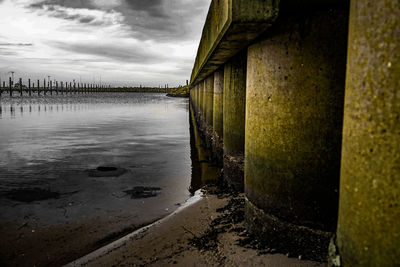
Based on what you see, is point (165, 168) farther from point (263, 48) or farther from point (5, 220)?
point (263, 48)

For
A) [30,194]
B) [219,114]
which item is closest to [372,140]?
[30,194]

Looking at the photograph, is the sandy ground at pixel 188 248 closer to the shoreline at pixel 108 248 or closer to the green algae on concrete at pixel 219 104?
the shoreline at pixel 108 248

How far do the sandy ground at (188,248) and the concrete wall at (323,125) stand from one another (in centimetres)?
26

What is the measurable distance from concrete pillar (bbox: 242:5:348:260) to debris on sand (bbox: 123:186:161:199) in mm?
3690

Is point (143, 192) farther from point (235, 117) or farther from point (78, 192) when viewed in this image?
point (235, 117)

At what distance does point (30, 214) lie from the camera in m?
5.23

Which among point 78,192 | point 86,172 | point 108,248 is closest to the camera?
point 108,248

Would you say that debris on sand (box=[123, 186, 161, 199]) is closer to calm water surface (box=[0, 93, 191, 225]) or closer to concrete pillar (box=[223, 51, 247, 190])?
calm water surface (box=[0, 93, 191, 225])

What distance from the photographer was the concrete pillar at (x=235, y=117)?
16.8 feet

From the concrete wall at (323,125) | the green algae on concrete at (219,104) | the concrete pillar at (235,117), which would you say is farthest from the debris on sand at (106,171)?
the concrete wall at (323,125)

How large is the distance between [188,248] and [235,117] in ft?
8.66

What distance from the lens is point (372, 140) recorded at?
4.83 feet

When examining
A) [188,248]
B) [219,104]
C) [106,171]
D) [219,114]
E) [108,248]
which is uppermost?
[219,104]

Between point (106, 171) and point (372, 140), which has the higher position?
point (372, 140)
